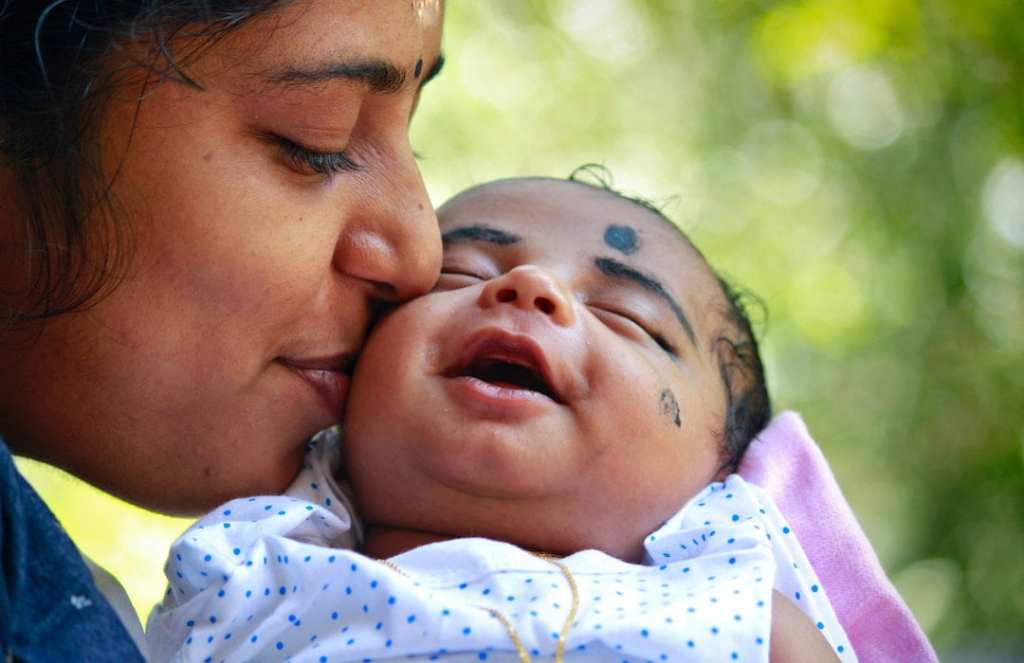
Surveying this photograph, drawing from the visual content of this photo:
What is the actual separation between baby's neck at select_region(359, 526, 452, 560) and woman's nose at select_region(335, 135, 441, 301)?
0.34m

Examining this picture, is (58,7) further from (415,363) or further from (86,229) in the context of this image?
(415,363)

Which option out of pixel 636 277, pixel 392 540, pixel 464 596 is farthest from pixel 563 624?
pixel 636 277

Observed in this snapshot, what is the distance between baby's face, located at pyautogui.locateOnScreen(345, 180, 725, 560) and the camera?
1.59 meters

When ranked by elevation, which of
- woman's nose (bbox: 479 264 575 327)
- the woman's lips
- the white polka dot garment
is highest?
woman's nose (bbox: 479 264 575 327)

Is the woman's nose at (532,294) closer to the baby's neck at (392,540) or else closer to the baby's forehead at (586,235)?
the baby's forehead at (586,235)

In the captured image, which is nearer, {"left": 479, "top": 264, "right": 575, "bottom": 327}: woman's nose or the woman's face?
the woman's face

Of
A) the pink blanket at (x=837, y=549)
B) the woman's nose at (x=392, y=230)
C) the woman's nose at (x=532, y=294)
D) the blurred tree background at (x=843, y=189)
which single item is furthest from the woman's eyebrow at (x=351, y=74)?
the blurred tree background at (x=843, y=189)

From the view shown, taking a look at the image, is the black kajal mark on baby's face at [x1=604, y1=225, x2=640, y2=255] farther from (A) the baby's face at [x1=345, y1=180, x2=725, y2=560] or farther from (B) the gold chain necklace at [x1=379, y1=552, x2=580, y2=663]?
(B) the gold chain necklace at [x1=379, y1=552, x2=580, y2=663]

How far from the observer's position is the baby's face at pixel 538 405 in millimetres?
1593

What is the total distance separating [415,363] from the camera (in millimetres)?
1666

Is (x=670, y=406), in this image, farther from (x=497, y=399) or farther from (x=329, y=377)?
(x=329, y=377)

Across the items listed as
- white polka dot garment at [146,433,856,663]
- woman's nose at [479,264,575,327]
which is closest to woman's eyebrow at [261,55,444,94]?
woman's nose at [479,264,575,327]

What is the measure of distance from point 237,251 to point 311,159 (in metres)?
0.16

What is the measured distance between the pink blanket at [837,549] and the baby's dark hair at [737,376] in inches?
1.4
